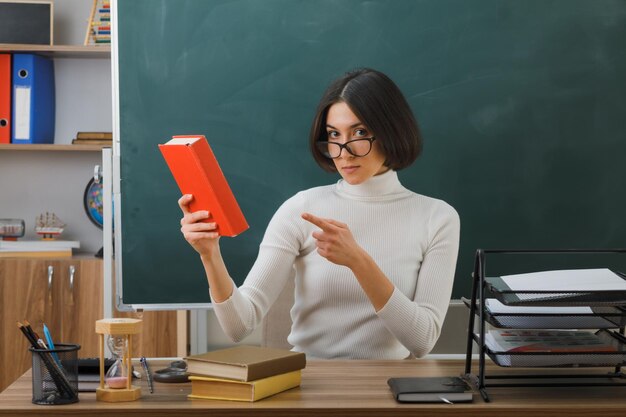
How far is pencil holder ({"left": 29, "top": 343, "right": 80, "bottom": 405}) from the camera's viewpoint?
1.28 metres

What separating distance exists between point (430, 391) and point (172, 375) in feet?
1.47

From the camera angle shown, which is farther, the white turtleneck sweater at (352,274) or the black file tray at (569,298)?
the white turtleneck sweater at (352,274)

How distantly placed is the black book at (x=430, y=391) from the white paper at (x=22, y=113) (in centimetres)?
244

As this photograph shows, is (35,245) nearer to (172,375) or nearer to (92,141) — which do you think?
(92,141)

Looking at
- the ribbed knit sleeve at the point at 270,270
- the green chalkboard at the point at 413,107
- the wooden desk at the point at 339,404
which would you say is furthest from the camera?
the green chalkboard at the point at 413,107

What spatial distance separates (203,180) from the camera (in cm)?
134

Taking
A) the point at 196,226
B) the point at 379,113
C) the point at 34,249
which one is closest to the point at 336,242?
the point at 196,226

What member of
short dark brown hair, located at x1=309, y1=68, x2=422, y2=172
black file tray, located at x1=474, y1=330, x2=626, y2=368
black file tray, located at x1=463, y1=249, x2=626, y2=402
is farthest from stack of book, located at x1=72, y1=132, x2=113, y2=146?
black file tray, located at x1=474, y1=330, x2=626, y2=368

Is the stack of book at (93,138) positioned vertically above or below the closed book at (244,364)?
above

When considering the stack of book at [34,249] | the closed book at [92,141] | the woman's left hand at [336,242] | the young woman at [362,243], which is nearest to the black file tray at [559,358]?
the woman's left hand at [336,242]

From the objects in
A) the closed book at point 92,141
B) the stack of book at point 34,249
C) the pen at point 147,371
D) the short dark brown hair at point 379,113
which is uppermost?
the closed book at point 92,141

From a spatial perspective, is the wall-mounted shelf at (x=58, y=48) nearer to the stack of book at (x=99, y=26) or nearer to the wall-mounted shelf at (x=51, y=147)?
the stack of book at (x=99, y=26)

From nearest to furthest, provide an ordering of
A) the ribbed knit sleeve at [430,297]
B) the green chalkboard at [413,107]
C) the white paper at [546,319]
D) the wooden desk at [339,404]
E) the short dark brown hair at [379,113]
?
the wooden desk at [339,404]
the white paper at [546,319]
the ribbed knit sleeve at [430,297]
the short dark brown hair at [379,113]
the green chalkboard at [413,107]

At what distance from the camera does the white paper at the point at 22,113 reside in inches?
132
